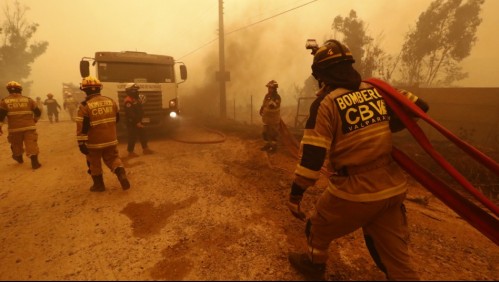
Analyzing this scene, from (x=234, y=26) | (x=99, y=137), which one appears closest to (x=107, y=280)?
(x=99, y=137)

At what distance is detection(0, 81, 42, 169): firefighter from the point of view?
571 centimetres

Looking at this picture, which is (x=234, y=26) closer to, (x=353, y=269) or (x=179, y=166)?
(x=179, y=166)

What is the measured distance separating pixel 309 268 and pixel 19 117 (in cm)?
681

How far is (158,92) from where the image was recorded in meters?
8.16

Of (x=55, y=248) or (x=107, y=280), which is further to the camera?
(x=55, y=248)

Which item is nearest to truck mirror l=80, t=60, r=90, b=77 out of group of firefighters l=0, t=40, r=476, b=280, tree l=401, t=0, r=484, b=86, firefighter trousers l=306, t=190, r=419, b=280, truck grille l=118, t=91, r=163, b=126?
truck grille l=118, t=91, r=163, b=126

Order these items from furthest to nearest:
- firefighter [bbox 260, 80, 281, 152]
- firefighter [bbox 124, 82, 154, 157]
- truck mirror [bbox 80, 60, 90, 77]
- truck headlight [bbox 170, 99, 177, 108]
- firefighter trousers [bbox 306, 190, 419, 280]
A: truck headlight [bbox 170, 99, 177, 108]
truck mirror [bbox 80, 60, 90, 77]
firefighter [bbox 260, 80, 281, 152]
firefighter [bbox 124, 82, 154, 157]
firefighter trousers [bbox 306, 190, 419, 280]

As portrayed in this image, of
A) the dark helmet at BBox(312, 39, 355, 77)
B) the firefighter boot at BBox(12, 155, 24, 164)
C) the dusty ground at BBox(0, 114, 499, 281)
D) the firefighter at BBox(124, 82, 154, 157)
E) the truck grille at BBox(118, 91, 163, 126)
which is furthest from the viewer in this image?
the truck grille at BBox(118, 91, 163, 126)

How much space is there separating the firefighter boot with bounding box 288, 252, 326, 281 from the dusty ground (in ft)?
0.36

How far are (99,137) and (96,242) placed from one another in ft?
6.17

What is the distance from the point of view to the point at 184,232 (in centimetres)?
324

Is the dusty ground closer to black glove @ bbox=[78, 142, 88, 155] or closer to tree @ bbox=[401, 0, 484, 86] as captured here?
black glove @ bbox=[78, 142, 88, 155]

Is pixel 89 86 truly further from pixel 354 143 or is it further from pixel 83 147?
pixel 354 143

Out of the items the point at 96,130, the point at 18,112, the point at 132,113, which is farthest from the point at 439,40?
the point at 18,112
